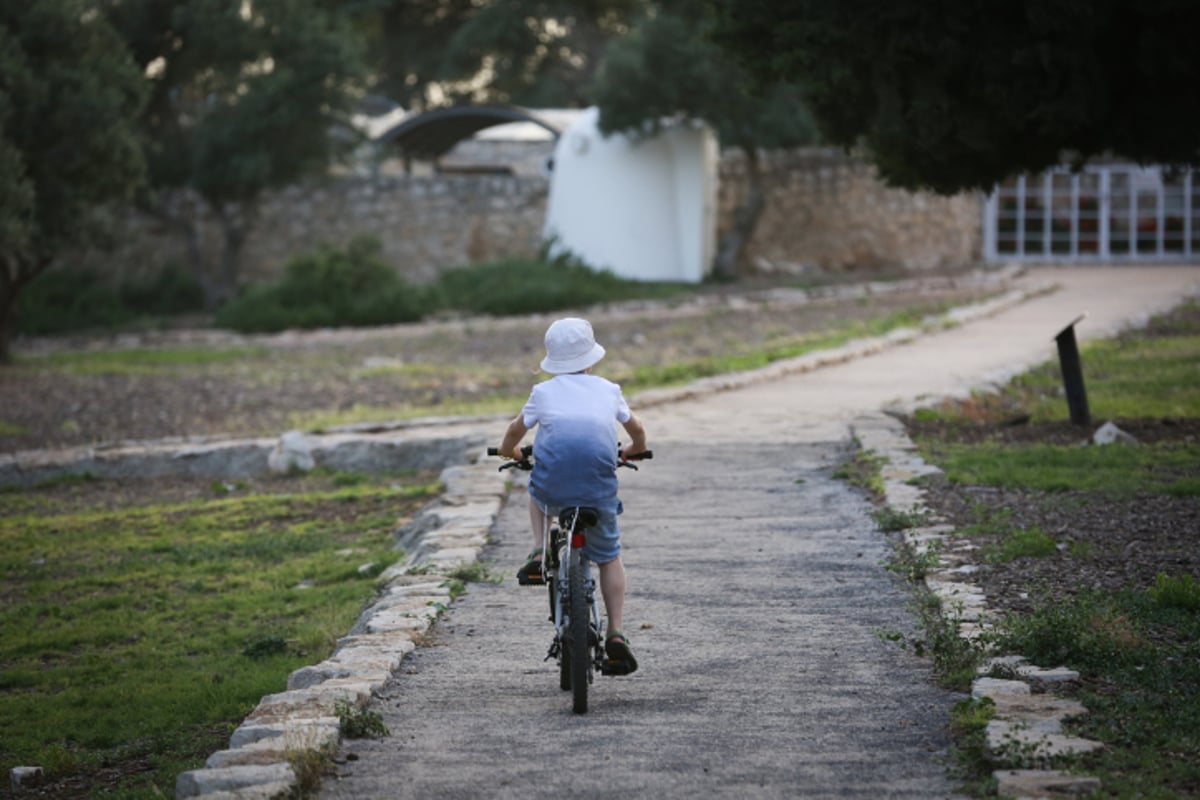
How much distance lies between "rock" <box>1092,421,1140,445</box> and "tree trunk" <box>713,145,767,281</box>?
62.9 ft

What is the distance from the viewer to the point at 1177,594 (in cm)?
634

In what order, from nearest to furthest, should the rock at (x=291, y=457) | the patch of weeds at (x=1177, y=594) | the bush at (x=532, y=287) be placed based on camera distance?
the patch of weeds at (x=1177, y=594), the rock at (x=291, y=457), the bush at (x=532, y=287)

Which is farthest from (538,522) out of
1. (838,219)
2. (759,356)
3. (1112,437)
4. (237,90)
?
(838,219)

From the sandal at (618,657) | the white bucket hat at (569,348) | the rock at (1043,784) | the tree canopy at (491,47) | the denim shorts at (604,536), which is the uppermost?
the tree canopy at (491,47)

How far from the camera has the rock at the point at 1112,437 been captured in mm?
10812

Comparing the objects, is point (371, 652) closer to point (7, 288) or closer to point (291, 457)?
point (291, 457)

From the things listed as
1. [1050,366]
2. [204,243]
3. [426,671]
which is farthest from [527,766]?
[204,243]

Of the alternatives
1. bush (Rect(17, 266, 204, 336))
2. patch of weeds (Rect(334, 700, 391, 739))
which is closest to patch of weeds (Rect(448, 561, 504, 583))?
patch of weeds (Rect(334, 700, 391, 739))


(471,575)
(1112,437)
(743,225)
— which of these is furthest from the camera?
(743,225)

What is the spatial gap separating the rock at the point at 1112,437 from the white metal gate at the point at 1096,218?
22452mm

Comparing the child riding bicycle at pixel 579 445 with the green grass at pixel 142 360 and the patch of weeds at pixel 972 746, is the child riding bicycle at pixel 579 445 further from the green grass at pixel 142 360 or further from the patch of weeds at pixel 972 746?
the green grass at pixel 142 360

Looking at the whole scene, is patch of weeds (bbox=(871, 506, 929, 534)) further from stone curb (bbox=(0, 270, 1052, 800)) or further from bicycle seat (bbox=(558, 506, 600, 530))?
bicycle seat (bbox=(558, 506, 600, 530))

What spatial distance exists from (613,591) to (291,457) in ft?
23.5

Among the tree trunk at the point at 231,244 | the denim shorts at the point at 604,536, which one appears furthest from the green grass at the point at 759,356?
the tree trunk at the point at 231,244
